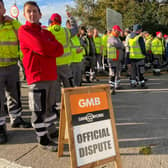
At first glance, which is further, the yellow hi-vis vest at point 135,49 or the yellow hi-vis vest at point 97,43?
the yellow hi-vis vest at point 97,43

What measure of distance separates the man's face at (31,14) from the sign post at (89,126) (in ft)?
4.11

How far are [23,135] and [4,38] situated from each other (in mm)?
1701

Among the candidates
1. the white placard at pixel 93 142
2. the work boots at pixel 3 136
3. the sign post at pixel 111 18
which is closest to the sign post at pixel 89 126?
the white placard at pixel 93 142

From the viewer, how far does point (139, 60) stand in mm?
8836

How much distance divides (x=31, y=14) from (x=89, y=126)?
175cm

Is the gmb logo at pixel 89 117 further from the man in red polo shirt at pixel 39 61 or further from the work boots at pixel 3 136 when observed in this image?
the work boots at pixel 3 136

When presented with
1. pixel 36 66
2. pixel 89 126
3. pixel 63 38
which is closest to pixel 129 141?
pixel 89 126

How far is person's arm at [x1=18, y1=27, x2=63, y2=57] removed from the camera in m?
3.51

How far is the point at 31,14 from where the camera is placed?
368cm

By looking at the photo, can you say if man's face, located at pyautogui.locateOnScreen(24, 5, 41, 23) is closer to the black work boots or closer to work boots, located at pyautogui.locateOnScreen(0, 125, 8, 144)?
work boots, located at pyautogui.locateOnScreen(0, 125, 8, 144)

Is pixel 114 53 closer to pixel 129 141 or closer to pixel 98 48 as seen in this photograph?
pixel 98 48

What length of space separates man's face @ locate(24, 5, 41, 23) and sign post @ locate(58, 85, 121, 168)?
4.11ft

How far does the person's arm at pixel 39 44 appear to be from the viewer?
11.5 ft

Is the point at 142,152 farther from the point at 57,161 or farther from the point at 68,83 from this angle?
the point at 68,83
